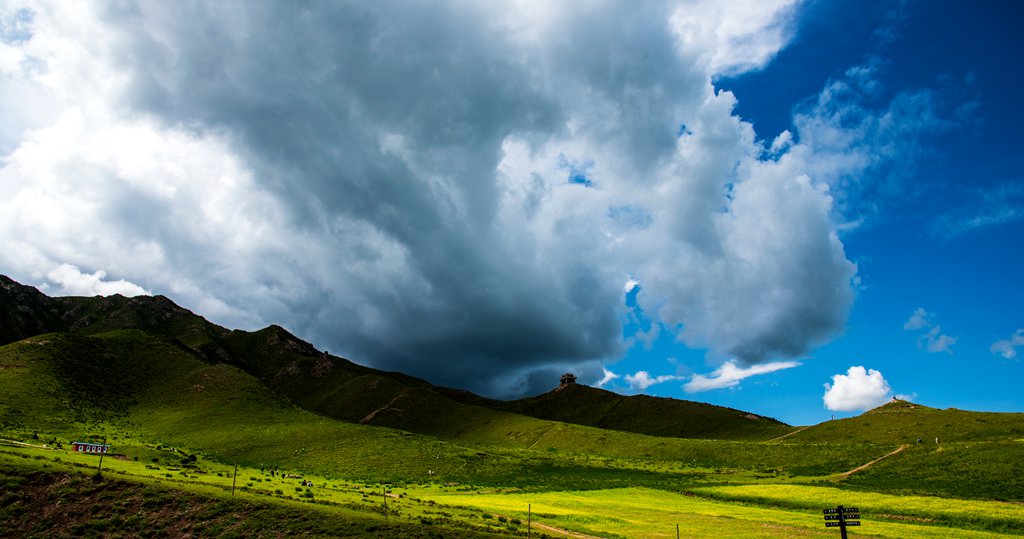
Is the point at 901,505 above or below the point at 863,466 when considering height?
below

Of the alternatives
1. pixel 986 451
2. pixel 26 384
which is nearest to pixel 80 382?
pixel 26 384

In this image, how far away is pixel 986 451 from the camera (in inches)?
3880

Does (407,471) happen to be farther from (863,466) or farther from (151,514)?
(863,466)

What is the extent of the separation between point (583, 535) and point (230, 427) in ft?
394

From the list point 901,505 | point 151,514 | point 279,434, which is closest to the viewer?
point 151,514

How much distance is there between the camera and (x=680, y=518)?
5500 centimetres

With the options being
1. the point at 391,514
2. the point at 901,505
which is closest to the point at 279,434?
the point at 391,514

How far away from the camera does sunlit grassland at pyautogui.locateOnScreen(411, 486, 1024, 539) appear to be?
150 ft

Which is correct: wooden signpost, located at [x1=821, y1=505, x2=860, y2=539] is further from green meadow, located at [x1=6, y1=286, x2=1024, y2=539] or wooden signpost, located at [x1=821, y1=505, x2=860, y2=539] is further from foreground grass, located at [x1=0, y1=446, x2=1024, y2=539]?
green meadow, located at [x1=6, y1=286, x2=1024, y2=539]

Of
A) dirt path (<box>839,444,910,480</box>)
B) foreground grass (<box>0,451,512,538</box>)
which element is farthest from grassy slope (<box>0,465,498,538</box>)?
dirt path (<box>839,444,910,480</box>)

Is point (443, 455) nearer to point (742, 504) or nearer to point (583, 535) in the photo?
point (742, 504)

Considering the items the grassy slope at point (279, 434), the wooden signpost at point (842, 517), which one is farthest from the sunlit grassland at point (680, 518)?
the grassy slope at point (279, 434)

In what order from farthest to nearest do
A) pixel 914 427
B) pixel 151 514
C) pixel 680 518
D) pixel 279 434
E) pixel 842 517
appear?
pixel 914 427, pixel 279 434, pixel 680 518, pixel 151 514, pixel 842 517

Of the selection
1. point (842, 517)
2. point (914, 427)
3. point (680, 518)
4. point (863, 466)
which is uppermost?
point (914, 427)
